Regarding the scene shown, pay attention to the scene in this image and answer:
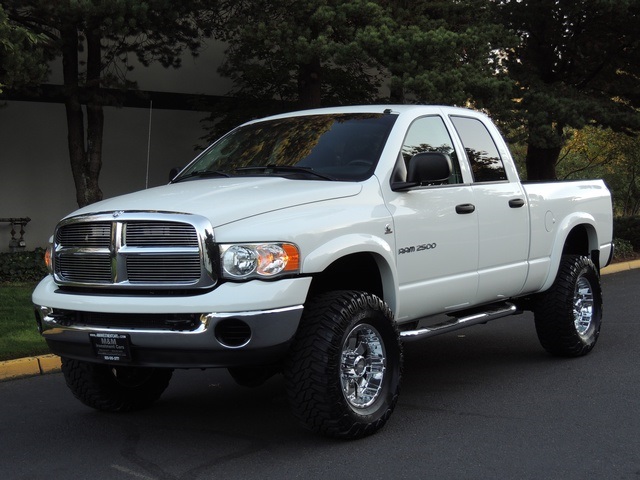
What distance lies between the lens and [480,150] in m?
7.26

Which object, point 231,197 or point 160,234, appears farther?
point 231,197

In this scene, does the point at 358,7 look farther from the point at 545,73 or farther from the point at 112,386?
the point at 112,386

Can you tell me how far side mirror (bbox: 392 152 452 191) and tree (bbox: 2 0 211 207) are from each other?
7.51m

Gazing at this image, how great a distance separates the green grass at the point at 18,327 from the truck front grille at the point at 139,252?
3070 mm

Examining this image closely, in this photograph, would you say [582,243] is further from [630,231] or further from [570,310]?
[630,231]

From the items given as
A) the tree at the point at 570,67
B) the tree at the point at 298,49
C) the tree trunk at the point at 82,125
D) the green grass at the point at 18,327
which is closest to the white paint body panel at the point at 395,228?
the green grass at the point at 18,327

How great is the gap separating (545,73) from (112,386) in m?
15.6

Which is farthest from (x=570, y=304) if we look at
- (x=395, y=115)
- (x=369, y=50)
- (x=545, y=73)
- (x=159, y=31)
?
(x=545, y=73)

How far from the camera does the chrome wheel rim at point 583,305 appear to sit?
8.06 metres

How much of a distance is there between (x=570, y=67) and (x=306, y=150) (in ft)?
49.5

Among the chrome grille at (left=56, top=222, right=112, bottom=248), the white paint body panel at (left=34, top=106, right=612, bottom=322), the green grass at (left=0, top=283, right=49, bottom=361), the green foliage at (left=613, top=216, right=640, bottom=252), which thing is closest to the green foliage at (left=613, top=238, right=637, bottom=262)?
the green foliage at (left=613, top=216, right=640, bottom=252)

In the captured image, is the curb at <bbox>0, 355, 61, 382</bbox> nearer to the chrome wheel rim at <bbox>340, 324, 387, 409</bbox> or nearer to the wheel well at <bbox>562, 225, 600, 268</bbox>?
the chrome wheel rim at <bbox>340, 324, 387, 409</bbox>

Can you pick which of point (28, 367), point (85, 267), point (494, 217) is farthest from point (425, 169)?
point (28, 367)

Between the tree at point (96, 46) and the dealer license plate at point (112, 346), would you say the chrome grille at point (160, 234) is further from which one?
the tree at point (96, 46)
